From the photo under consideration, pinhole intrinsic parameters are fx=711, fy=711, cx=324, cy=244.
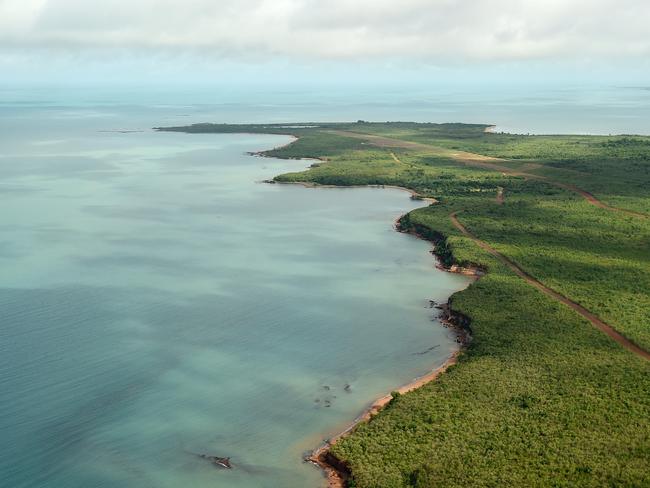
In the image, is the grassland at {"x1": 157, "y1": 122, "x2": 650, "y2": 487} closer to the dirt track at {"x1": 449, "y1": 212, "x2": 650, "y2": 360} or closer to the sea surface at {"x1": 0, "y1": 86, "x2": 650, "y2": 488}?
the dirt track at {"x1": 449, "y1": 212, "x2": 650, "y2": 360}

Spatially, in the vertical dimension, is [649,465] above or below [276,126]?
below

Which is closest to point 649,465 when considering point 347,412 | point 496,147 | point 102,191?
point 347,412

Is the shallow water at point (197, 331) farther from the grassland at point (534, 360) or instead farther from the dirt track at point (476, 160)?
the dirt track at point (476, 160)

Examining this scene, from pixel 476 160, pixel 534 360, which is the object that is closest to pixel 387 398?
pixel 534 360

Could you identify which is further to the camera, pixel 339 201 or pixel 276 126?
pixel 276 126

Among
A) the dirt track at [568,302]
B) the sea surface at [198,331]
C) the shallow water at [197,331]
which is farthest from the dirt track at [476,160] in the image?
the shallow water at [197,331]

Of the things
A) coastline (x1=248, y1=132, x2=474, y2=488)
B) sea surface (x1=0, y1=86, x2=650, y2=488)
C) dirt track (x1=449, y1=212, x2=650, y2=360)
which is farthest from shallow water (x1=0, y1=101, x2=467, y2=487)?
dirt track (x1=449, y1=212, x2=650, y2=360)

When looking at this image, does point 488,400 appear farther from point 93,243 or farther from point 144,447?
point 93,243
